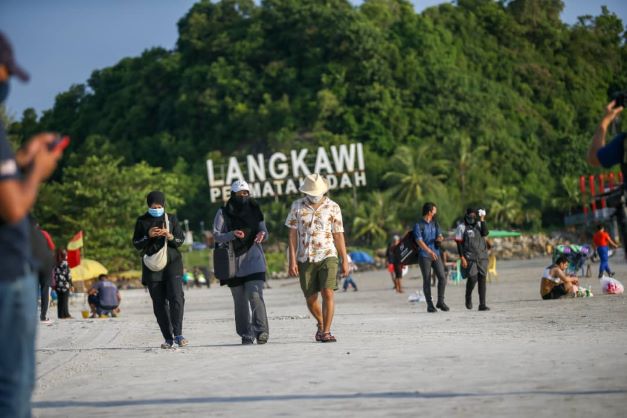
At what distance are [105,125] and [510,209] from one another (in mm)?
42371

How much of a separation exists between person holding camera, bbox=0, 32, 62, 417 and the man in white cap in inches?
308

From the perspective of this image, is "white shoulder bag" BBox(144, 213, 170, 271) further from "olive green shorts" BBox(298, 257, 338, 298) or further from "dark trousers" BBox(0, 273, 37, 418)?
"dark trousers" BBox(0, 273, 37, 418)

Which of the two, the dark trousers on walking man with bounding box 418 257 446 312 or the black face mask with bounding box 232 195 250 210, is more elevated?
the black face mask with bounding box 232 195 250 210

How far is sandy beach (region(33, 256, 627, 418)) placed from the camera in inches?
291

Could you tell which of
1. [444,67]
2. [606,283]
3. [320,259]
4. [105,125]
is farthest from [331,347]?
[105,125]

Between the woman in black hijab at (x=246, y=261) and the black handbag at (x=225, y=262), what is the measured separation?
59 millimetres

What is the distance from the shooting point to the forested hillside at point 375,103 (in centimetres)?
9125

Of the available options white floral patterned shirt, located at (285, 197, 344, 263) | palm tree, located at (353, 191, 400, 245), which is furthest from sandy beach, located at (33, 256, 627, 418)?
palm tree, located at (353, 191, 400, 245)

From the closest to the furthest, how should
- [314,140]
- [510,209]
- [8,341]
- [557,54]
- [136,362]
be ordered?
[8,341] < [136,362] < [510,209] < [314,140] < [557,54]

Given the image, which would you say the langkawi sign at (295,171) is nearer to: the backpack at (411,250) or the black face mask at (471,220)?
the backpack at (411,250)

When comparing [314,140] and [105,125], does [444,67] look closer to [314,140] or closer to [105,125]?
[314,140]

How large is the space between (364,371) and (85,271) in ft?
106

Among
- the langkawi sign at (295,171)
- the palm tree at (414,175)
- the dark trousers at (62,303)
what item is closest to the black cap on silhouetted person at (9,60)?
the dark trousers at (62,303)

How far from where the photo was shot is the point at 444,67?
10250cm
